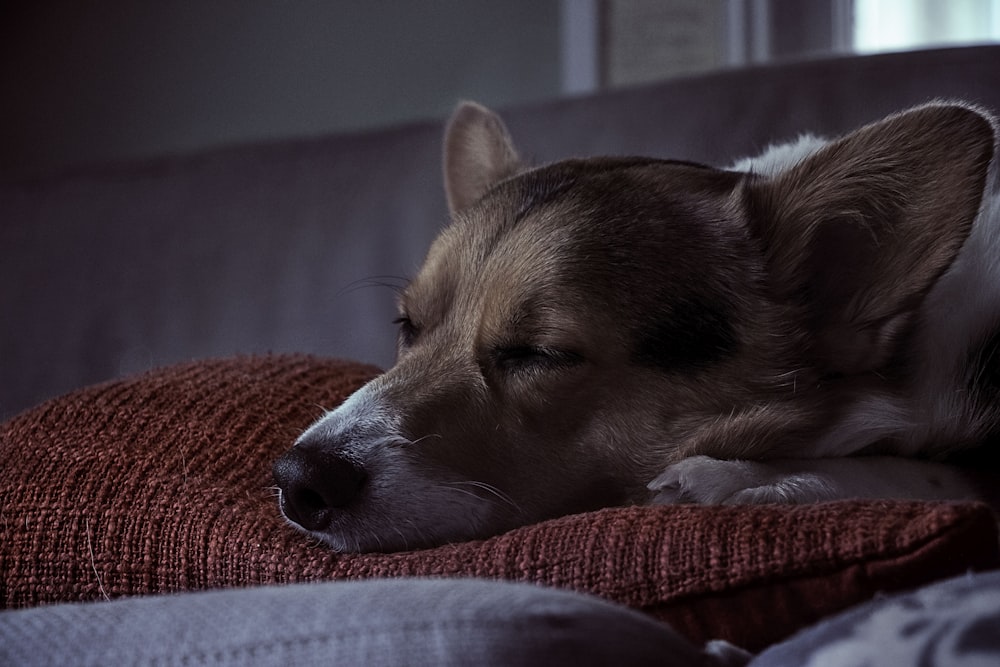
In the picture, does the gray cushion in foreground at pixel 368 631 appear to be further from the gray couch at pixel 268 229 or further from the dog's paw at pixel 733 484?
the gray couch at pixel 268 229

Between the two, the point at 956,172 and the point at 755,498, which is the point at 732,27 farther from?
the point at 755,498

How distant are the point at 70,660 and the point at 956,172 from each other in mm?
1039

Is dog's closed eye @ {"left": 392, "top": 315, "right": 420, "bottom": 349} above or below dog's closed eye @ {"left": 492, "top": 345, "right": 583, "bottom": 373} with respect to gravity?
below

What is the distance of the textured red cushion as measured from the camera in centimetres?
77

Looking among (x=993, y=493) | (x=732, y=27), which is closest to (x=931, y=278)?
(x=993, y=493)

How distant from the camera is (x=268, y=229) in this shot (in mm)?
2594

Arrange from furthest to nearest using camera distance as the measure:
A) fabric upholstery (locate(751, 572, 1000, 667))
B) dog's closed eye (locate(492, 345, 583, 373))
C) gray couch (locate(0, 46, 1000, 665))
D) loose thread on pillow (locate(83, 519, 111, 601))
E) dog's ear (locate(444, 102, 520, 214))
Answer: gray couch (locate(0, 46, 1000, 665))
dog's ear (locate(444, 102, 520, 214))
dog's closed eye (locate(492, 345, 583, 373))
loose thread on pillow (locate(83, 519, 111, 601))
fabric upholstery (locate(751, 572, 1000, 667))

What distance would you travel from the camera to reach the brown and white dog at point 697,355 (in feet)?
3.76

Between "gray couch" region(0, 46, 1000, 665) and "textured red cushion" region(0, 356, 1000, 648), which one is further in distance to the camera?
"gray couch" region(0, 46, 1000, 665)

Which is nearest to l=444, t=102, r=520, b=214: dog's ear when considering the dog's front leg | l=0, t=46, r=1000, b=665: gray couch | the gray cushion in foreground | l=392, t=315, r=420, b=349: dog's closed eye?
l=392, t=315, r=420, b=349: dog's closed eye

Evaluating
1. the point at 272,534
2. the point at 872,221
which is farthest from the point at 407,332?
the point at 872,221

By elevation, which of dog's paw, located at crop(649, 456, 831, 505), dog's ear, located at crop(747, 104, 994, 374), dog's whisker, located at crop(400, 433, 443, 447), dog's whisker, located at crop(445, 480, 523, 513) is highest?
dog's ear, located at crop(747, 104, 994, 374)

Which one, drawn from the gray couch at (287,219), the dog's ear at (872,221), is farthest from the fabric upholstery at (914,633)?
the gray couch at (287,219)

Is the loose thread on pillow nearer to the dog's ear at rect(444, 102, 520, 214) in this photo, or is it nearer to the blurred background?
the dog's ear at rect(444, 102, 520, 214)
